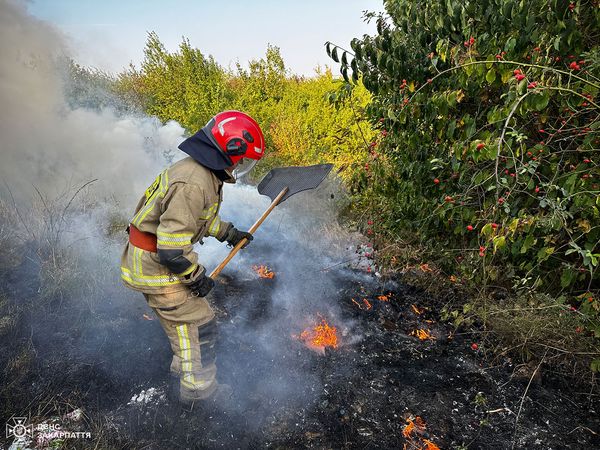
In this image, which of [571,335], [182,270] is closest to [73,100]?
[182,270]

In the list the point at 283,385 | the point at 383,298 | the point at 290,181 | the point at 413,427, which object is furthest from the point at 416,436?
the point at 290,181

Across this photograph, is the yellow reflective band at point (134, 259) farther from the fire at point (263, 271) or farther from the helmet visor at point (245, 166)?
the fire at point (263, 271)

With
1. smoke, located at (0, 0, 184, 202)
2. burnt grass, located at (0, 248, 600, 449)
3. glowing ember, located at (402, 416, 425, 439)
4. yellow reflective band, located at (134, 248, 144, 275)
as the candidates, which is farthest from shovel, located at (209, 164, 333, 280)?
smoke, located at (0, 0, 184, 202)

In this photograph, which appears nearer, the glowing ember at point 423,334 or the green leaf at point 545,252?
the green leaf at point 545,252

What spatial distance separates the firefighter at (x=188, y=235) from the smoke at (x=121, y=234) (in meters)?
0.51

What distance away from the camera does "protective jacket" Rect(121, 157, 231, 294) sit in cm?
238

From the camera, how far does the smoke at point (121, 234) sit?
3.49 meters

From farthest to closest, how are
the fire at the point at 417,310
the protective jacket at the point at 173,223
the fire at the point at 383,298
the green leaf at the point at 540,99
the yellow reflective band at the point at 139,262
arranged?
1. the fire at the point at 383,298
2. the fire at the point at 417,310
3. the yellow reflective band at the point at 139,262
4. the protective jacket at the point at 173,223
5. the green leaf at the point at 540,99

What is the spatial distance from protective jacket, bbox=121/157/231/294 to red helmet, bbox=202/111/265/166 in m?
0.21

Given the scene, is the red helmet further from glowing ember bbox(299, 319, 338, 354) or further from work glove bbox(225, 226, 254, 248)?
glowing ember bbox(299, 319, 338, 354)

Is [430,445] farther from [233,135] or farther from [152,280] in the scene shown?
[233,135]

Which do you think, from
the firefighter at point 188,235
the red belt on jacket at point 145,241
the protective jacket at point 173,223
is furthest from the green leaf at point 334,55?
the red belt on jacket at point 145,241

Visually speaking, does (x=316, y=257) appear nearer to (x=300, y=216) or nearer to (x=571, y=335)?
(x=300, y=216)

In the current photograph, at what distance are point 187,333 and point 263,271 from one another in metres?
2.05
